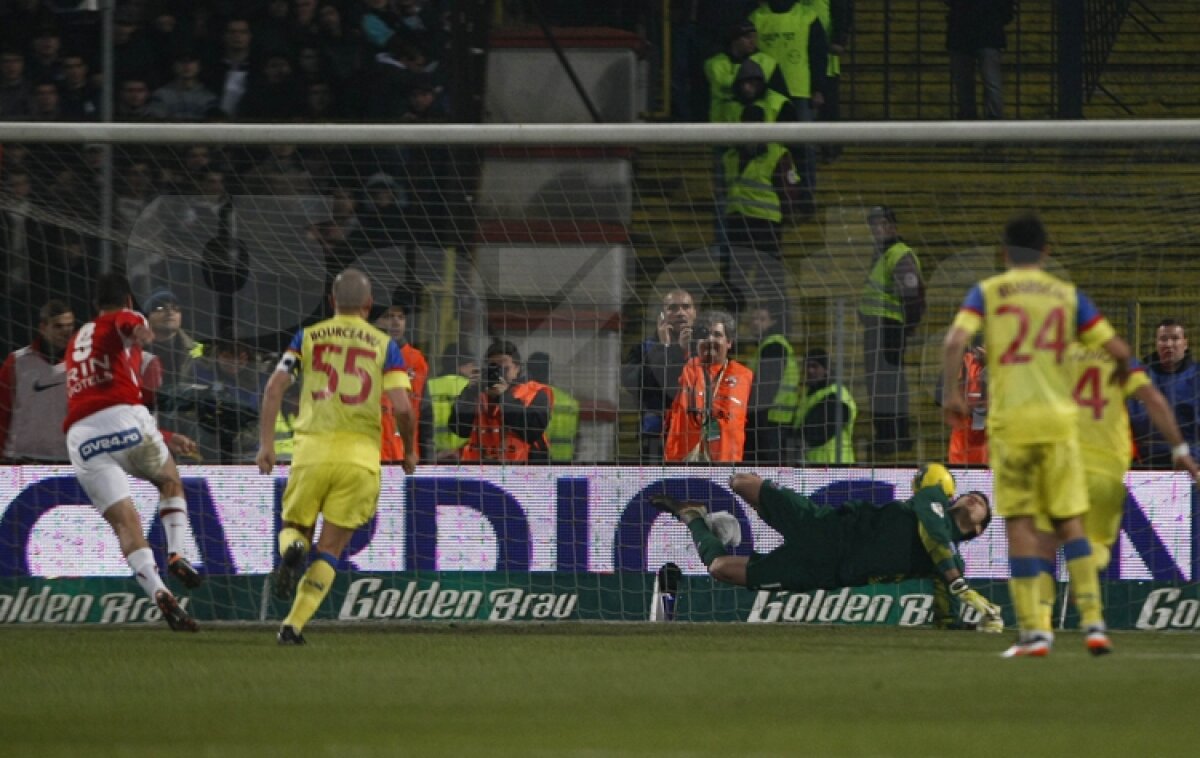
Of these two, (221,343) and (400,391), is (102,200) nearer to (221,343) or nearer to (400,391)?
(221,343)

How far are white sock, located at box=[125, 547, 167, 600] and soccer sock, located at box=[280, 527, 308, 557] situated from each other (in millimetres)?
896

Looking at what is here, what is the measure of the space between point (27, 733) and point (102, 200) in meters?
7.35

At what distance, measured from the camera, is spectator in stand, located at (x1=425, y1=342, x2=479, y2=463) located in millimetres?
12984

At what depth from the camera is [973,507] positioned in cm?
1199

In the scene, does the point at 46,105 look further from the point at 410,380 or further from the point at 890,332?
the point at 890,332

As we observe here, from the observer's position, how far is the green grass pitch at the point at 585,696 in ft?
20.1

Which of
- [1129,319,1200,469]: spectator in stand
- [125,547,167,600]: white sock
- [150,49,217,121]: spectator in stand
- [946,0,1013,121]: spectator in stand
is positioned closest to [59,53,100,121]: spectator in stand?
[150,49,217,121]: spectator in stand

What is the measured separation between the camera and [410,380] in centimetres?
1260

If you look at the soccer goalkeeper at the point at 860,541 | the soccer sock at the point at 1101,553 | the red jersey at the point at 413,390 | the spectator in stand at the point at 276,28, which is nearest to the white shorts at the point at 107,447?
the red jersey at the point at 413,390

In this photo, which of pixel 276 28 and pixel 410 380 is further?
pixel 276 28

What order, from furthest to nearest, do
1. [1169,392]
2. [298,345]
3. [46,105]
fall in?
[46,105] < [1169,392] < [298,345]

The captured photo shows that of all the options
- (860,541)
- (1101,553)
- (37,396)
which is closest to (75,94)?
(37,396)

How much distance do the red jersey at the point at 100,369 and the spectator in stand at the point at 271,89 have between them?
536cm

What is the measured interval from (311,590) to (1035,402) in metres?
3.68
